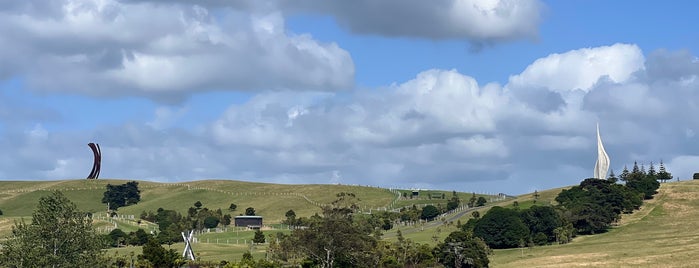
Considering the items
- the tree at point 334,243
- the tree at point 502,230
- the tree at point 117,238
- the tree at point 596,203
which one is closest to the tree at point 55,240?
the tree at point 334,243

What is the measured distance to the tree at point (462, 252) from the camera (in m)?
126

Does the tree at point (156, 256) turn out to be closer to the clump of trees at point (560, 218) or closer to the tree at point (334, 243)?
the tree at point (334, 243)

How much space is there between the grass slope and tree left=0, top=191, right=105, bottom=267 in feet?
205

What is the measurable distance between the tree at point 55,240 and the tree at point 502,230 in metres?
85.8

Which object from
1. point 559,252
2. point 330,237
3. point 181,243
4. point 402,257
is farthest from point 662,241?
point 181,243

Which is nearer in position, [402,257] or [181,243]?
[402,257]

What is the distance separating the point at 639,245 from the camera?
141750 millimetres

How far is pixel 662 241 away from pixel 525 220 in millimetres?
25199

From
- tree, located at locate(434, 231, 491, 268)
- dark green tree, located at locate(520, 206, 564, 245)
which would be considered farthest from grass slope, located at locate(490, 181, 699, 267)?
dark green tree, located at locate(520, 206, 564, 245)

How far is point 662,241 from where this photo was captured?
144625mm

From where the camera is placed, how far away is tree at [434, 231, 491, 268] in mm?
125750

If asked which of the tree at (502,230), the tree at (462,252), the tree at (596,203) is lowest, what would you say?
the tree at (462,252)

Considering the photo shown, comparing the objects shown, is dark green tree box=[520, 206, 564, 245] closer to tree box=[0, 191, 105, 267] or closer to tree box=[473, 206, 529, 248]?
tree box=[473, 206, 529, 248]

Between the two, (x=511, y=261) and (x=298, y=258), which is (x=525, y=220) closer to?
(x=511, y=261)
